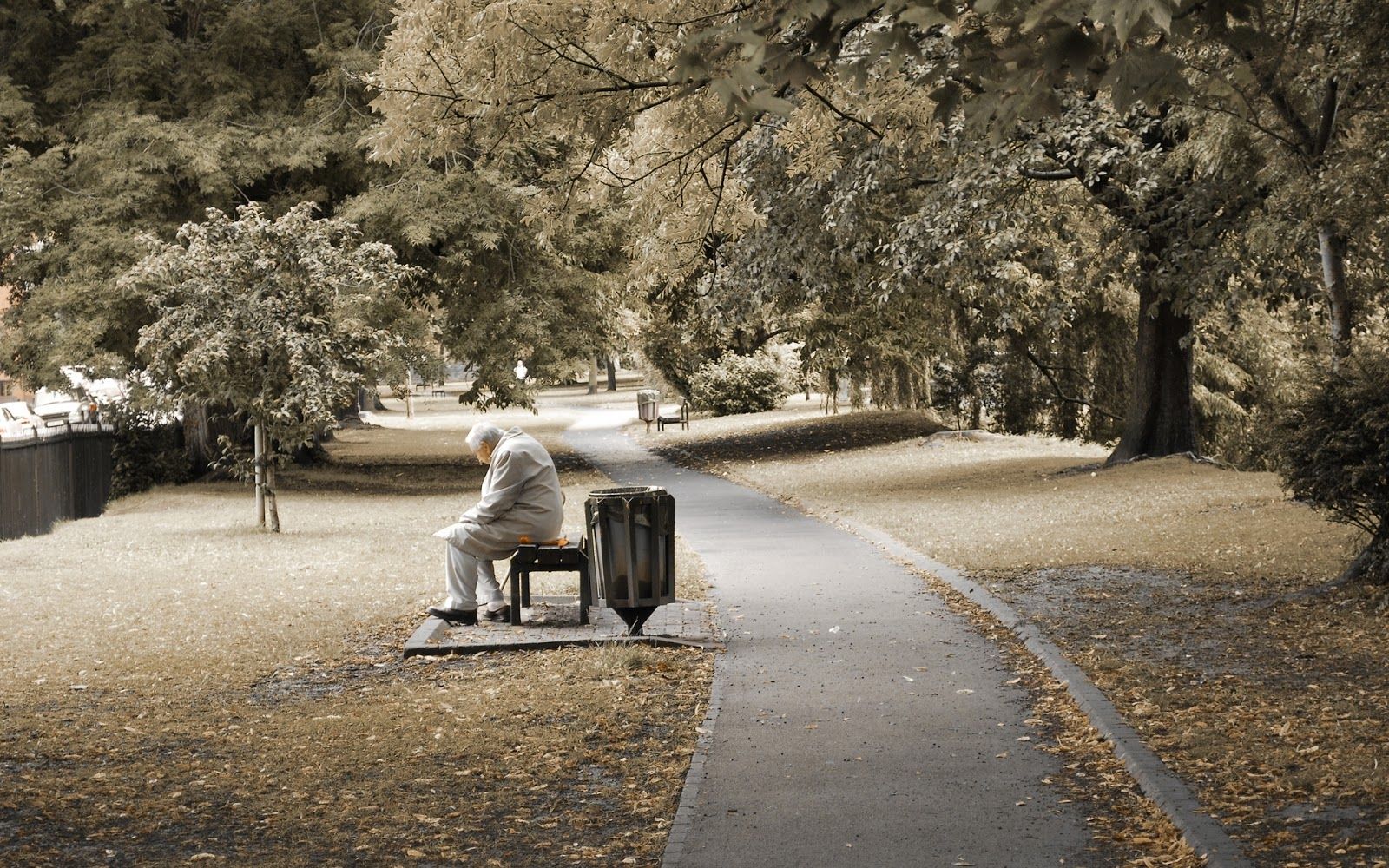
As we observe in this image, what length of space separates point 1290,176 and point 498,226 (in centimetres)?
1449

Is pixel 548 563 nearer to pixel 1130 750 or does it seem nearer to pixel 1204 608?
pixel 1204 608

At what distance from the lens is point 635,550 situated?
10.0m

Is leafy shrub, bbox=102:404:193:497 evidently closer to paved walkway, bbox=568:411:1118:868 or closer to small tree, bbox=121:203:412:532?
small tree, bbox=121:203:412:532

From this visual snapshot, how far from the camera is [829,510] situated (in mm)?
19203

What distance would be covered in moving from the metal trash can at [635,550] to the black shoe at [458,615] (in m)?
1.30

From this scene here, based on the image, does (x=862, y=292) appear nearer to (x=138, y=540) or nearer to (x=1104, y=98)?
(x=1104, y=98)

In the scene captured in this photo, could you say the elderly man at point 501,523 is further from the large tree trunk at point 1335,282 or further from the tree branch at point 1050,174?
the tree branch at point 1050,174

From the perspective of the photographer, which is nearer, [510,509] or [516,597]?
[516,597]

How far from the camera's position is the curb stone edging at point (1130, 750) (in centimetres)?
536

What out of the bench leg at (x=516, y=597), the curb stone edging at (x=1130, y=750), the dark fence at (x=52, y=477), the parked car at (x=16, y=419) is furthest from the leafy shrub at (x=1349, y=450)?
the parked car at (x=16, y=419)

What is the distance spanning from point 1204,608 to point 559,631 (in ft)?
15.9

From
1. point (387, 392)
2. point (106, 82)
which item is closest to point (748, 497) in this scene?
point (106, 82)

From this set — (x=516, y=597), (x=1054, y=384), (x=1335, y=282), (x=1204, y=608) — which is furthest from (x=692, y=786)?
(x=1054, y=384)

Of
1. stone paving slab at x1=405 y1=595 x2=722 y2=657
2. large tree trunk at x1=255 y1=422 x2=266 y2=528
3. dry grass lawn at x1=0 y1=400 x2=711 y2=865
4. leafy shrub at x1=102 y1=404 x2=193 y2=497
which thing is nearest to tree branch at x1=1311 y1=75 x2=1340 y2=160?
dry grass lawn at x1=0 y1=400 x2=711 y2=865
